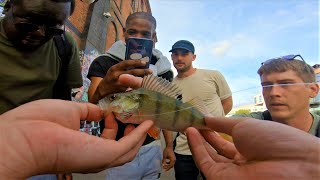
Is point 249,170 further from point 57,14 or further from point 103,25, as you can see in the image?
point 103,25

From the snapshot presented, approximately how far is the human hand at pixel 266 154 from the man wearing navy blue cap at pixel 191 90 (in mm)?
A: 1521

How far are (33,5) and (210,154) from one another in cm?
157

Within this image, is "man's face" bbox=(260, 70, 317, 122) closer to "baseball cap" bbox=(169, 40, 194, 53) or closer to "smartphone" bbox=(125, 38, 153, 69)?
"smartphone" bbox=(125, 38, 153, 69)

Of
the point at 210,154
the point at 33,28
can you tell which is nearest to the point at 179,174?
the point at 210,154

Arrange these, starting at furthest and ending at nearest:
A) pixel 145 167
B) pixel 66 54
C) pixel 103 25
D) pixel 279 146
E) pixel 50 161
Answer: pixel 103 25 < pixel 145 167 < pixel 66 54 < pixel 50 161 < pixel 279 146

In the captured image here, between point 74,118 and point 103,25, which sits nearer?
point 74,118

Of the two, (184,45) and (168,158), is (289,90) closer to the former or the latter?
(168,158)

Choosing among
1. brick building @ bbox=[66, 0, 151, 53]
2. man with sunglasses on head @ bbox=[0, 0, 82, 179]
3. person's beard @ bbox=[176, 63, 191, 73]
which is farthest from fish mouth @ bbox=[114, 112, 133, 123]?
brick building @ bbox=[66, 0, 151, 53]

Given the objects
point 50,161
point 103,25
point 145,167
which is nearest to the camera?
point 50,161

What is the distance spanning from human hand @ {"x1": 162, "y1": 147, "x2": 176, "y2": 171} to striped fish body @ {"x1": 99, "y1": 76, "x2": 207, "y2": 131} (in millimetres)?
1246

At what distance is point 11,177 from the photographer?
3.20 feet

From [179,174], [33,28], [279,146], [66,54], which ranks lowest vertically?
[179,174]

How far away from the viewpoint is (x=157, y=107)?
1.50 metres

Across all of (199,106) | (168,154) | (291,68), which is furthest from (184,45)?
(199,106)
